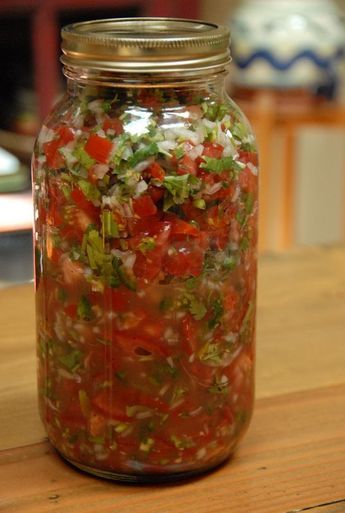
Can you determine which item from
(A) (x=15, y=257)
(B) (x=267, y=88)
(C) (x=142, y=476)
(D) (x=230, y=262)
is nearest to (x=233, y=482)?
(C) (x=142, y=476)

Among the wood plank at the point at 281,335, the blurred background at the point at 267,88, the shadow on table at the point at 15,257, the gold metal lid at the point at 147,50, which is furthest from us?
the blurred background at the point at 267,88

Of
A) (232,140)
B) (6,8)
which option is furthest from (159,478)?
(6,8)

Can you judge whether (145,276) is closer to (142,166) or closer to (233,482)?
(142,166)

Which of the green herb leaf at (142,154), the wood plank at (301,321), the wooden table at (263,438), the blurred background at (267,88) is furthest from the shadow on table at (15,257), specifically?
the green herb leaf at (142,154)

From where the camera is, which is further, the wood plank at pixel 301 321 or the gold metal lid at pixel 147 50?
the wood plank at pixel 301 321

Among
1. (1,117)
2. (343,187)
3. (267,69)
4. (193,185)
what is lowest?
(343,187)

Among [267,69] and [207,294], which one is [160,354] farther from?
[267,69]

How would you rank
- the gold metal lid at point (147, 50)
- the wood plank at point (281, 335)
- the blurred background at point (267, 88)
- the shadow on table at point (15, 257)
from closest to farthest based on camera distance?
the gold metal lid at point (147, 50) < the wood plank at point (281, 335) < the shadow on table at point (15, 257) < the blurred background at point (267, 88)

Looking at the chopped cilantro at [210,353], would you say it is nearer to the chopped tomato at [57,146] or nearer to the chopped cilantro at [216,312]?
the chopped cilantro at [216,312]
